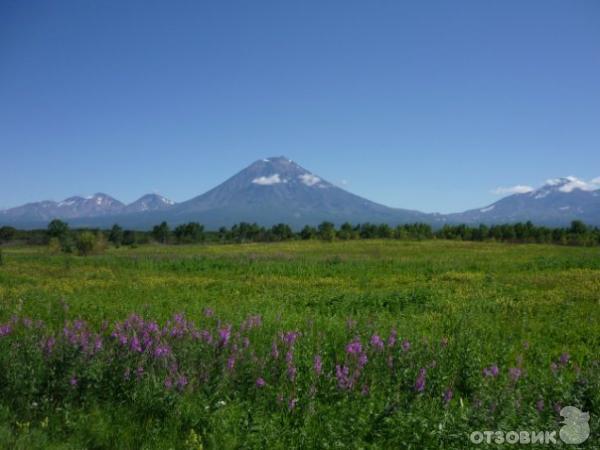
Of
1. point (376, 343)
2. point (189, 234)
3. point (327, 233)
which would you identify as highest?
point (327, 233)

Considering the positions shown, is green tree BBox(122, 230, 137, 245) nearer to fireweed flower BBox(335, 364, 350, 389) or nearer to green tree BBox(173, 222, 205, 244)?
green tree BBox(173, 222, 205, 244)

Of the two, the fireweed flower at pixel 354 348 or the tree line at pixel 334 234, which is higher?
the tree line at pixel 334 234

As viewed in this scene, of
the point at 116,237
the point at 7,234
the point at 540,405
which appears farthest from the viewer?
the point at 7,234

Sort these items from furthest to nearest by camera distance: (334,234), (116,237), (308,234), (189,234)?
(189,234) → (308,234) → (116,237) → (334,234)

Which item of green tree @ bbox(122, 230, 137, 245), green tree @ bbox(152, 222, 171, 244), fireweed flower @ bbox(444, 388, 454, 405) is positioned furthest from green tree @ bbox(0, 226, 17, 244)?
fireweed flower @ bbox(444, 388, 454, 405)

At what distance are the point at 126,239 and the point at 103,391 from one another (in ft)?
266

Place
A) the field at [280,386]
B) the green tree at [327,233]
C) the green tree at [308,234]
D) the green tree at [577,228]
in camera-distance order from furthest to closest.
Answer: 1. the green tree at [308,234]
2. the green tree at [327,233]
3. the green tree at [577,228]
4. the field at [280,386]

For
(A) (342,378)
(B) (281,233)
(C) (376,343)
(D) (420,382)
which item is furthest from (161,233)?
(D) (420,382)

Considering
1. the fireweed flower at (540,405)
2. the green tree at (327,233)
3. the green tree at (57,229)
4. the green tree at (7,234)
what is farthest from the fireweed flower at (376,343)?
the green tree at (7,234)

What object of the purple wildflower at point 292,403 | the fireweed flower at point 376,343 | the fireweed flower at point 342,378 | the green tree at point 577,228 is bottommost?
the purple wildflower at point 292,403

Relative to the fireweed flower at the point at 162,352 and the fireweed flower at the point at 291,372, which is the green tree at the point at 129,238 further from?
the fireweed flower at the point at 291,372

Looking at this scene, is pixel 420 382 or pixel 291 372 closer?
pixel 420 382

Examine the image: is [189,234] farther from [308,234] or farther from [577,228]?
[577,228]

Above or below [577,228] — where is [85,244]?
below
